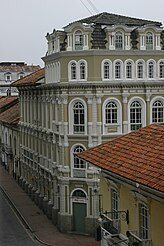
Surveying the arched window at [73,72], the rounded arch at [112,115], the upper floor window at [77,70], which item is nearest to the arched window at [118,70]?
the rounded arch at [112,115]

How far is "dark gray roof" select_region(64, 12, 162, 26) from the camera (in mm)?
44250

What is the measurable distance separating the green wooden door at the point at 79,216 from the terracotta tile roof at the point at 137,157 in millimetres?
19537

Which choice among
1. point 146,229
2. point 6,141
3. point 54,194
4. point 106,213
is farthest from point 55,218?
point 6,141

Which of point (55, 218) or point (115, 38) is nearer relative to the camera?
point (115, 38)

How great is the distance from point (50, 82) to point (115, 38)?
7.46m

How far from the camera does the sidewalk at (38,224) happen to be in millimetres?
41625

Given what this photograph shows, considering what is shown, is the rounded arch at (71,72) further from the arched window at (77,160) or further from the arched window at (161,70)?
the arched window at (161,70)

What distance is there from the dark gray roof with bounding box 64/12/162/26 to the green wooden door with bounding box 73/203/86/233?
14262 mm

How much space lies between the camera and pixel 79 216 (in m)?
43.5

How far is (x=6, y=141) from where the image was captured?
259 feet

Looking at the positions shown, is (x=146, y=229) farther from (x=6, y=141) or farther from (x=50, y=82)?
(x=6, y=141)

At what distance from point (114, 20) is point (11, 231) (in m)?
18.9

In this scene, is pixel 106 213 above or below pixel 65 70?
below

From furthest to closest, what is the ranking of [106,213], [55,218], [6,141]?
[6,141] → [55,218] → [106,213]
